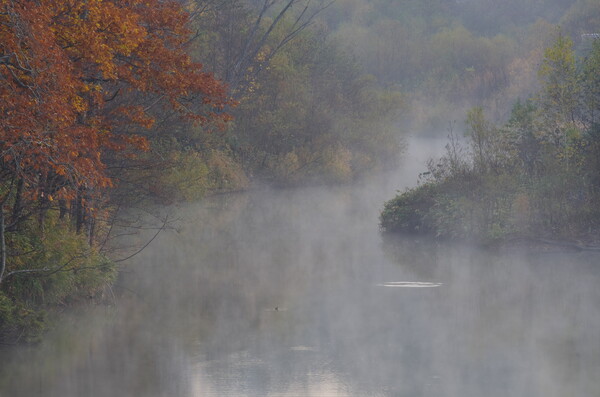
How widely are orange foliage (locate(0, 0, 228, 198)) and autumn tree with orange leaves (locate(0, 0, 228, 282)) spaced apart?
0.02 m

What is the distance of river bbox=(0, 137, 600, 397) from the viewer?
35.9 feet

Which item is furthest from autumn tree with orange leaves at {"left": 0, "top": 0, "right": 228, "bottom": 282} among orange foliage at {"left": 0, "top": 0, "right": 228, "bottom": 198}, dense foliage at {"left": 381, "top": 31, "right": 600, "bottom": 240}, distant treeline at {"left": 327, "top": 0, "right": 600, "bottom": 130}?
distant treeline at {"left": 327, "top": 0, "right": 600, "bottom": 130}

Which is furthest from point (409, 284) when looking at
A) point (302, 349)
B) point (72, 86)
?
point (72, 86)

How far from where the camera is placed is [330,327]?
46.8 feet

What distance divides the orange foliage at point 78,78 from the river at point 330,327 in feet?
8.41

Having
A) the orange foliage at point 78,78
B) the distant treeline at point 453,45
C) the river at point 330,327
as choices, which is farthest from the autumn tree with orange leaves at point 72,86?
the distant treeline at point 453,45

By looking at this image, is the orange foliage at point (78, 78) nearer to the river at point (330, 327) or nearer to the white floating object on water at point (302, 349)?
the river at point (330, 327)

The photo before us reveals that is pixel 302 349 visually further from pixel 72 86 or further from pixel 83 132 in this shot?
pixel 72 86

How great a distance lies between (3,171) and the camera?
12.1 metres

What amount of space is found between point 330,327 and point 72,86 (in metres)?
5.82

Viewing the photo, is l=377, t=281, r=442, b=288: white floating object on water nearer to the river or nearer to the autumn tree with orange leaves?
the river

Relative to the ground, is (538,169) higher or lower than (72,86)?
lower

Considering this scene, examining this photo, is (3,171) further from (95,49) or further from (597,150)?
(597,150)

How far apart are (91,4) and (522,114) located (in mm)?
15179
